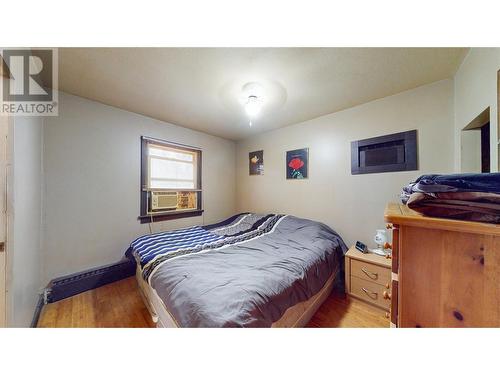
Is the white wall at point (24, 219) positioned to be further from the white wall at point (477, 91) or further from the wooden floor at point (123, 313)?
the white wall at point (477, 91)

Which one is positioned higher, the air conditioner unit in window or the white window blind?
the white window blind

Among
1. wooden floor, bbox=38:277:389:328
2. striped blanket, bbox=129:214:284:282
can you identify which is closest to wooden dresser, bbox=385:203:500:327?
wooden floor, bbox=38:277:389:328

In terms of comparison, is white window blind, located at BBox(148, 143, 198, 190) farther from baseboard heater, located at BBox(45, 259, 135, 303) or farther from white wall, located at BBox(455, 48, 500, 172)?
white wall, located at BBox(455, 48, 500, 172)

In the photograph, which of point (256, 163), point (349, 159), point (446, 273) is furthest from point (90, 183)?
point (349, 159)

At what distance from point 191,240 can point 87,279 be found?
1.29 m

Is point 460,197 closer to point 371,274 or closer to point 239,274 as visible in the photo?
point 239,274

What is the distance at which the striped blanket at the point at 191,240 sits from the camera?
1.60 metres

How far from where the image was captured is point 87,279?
2.02 metres

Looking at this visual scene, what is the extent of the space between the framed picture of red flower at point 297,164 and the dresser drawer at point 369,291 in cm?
151

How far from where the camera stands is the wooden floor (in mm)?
1531

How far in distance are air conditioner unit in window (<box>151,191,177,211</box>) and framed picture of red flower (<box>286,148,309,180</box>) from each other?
6.40 ft
